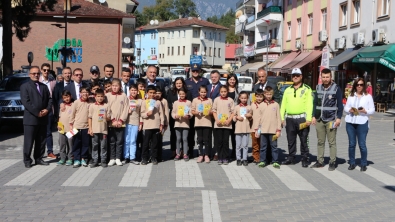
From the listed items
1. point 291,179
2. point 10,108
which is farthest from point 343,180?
point 10,108

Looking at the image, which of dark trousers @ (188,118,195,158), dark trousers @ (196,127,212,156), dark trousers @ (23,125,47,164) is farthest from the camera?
dark trousers @ (188,118,195,158)

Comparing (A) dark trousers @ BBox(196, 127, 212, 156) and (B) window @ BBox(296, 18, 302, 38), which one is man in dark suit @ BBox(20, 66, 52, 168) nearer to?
(A) dark trousers @ BBox(196, 127, 212, 156)

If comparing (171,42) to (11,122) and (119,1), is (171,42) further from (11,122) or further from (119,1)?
(11,122)

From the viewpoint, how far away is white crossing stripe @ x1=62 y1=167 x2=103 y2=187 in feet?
30.2

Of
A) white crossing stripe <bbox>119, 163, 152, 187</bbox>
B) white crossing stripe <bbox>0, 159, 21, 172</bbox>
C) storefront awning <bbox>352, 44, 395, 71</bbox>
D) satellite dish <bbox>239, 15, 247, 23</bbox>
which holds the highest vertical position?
satellite dish <bbox>239, 15, 247, 23</bbox>

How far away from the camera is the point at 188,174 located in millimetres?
10258

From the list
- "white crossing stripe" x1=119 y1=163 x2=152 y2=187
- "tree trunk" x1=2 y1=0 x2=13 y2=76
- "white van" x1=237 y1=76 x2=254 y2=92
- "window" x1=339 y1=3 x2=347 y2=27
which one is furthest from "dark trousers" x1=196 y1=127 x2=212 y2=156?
"white van" x1=237 y1=76 x2=254 y2=92

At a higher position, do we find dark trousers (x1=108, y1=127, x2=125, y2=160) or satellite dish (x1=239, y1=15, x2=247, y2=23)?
satellite dish (x1=239, y1=15, x2=247, y2=23)

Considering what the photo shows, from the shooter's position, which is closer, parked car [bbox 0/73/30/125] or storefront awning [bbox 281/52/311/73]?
parked car [bbox 0/73/30/125]

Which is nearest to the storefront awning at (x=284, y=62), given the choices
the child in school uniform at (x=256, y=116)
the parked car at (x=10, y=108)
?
the parked car at (x=10, y=108)

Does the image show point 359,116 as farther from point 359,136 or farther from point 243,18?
point 243,18

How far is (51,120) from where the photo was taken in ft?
38.5

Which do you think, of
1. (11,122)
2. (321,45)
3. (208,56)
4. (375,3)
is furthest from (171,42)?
(11,122)

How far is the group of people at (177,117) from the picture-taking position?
11016 millimetres
